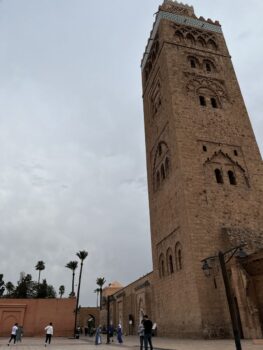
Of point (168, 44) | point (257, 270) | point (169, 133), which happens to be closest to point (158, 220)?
point (169, 133)

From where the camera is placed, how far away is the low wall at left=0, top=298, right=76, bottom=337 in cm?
2705

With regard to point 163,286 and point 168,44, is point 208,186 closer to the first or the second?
point 163,286

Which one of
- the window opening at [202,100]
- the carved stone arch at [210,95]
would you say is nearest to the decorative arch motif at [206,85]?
the carved stone arch at [210,95]

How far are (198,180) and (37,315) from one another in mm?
19599

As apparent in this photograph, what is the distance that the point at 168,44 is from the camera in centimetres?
2488

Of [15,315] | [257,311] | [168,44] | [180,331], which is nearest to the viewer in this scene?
[257,311]

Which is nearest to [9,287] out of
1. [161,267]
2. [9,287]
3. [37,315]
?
[9,287]

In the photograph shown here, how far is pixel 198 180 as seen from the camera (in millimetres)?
17953

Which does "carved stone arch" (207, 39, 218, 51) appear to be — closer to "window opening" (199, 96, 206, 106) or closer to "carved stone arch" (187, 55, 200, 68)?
"carved stone arch" (187, 55, 200, 68)

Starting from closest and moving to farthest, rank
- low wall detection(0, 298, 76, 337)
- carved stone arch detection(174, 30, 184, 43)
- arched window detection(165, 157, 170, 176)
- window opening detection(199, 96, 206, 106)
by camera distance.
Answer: arched window detection(165, 157, 170, 176)
window opening detection(199, 96, 206, 106)
carved stone arch detection(174, 30, 184, 43)
low wall detection(0, 298, 76, 337)

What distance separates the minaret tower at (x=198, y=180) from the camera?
1441cm

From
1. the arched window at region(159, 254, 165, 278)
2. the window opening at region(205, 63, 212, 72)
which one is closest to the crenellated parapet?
the window opening at region(205, 63, 212, 72)

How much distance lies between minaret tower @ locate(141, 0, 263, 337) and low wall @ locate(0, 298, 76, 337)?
12464 mm

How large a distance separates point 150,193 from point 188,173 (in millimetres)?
5670
